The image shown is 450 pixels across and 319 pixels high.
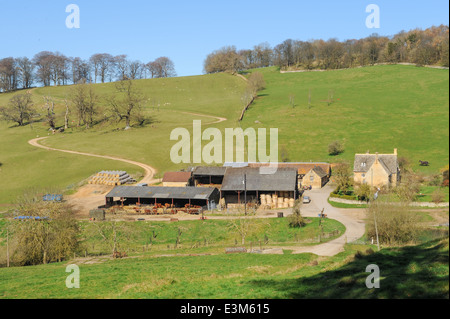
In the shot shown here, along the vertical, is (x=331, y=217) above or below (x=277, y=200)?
below

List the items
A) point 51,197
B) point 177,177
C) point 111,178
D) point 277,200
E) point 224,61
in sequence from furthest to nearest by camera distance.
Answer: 1. point 224,61
2. point 111,178
3. point 177,177
4. point 277,200
5. point 51,197

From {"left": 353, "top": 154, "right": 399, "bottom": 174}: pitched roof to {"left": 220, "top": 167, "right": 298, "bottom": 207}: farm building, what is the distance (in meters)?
11.1

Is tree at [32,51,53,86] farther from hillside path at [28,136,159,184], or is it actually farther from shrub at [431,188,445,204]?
shrub at [431,188,445,204]

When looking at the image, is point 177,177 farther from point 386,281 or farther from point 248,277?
point 386,281

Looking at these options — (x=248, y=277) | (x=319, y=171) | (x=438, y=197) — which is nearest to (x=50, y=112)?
(x=319, y=171)

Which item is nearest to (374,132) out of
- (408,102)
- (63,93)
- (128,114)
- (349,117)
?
(349,117)

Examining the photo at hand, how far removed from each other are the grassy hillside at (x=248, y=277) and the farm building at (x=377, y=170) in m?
27.5

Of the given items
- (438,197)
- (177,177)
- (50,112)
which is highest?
(50,112)

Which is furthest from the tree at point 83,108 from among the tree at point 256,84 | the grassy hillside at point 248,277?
the grassy hillside at point 248,277

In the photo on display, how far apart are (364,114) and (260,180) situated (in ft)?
164

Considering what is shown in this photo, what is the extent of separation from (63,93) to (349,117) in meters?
104

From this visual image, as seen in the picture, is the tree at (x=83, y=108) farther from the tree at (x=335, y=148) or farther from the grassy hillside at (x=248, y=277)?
the grassy hillside at (x=248, y=277)

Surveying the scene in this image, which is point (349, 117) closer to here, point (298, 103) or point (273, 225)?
point (298, 103)

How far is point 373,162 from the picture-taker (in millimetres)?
59188
